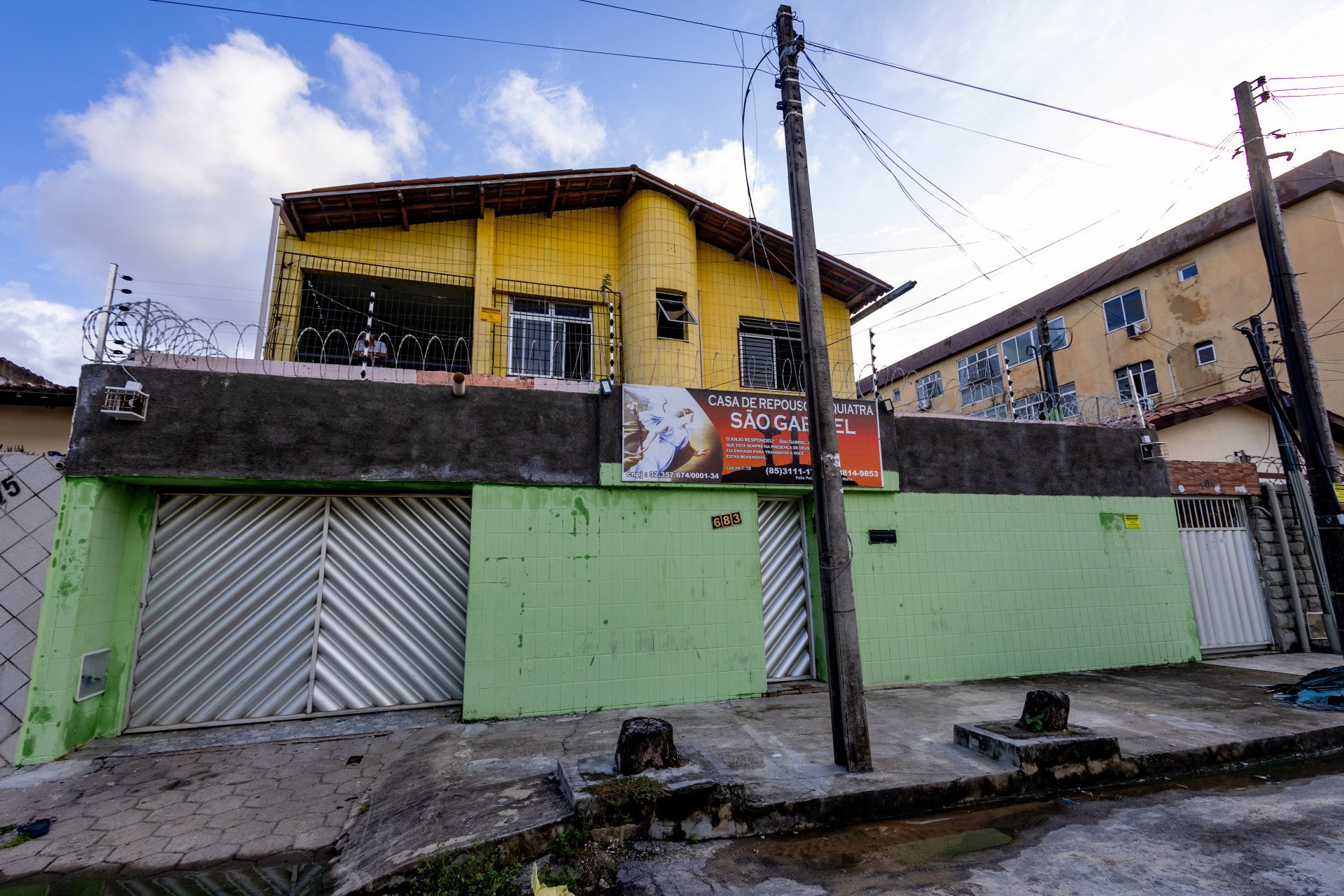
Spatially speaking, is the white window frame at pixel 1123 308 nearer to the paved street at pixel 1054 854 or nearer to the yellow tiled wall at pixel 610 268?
the yellow tiled wall at pixel 610 268

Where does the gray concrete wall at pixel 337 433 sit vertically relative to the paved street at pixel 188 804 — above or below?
above

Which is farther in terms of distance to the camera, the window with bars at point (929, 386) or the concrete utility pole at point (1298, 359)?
the window with bars at point (929, 386)

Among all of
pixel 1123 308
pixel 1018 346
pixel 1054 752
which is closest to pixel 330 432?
pixel 1054 752

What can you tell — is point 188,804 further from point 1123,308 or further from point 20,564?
point 1123,308

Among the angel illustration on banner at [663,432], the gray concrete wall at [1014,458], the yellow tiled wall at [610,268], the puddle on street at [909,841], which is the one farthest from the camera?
the yellow tiled wall at [610,268]

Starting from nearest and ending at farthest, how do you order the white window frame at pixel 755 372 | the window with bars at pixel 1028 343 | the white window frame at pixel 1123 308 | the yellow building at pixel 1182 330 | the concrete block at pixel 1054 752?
the concrete block at pixel 1054 752, the white window frame at pixel 755 372, the yellow building at pixel 1182 330, the white window frame at pixel 1123 308, the window with bars at pixel 1028 343

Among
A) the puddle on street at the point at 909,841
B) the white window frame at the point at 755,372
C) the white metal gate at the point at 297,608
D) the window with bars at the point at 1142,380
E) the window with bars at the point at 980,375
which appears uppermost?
the window with bars at the point at 980,375

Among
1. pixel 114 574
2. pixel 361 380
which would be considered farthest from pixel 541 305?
pixel 114 574

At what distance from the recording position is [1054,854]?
12.0ft

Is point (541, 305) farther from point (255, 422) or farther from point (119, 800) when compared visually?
point (119, 800)

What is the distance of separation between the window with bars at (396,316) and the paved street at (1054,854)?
24.9 ft

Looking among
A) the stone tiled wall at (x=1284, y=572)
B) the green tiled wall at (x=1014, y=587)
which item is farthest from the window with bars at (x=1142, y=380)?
the green tiled wall at (x=1014, y=587)

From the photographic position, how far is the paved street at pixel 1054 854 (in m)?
3.29

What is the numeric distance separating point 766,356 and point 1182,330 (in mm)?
17785
